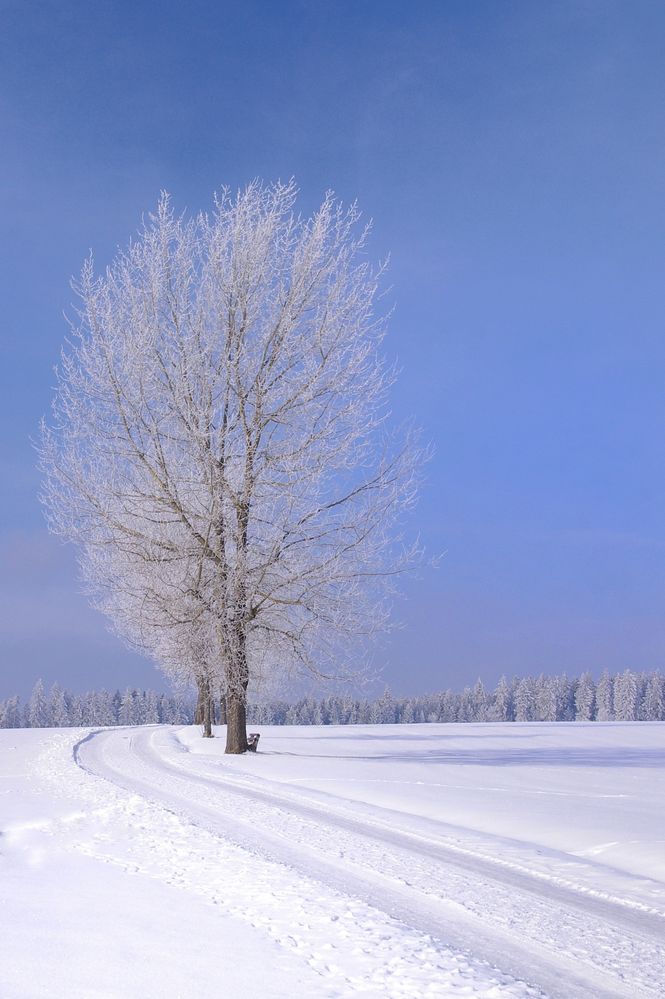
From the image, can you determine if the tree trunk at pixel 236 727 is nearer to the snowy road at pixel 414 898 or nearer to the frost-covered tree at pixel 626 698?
the snowy road at pixel 414 898

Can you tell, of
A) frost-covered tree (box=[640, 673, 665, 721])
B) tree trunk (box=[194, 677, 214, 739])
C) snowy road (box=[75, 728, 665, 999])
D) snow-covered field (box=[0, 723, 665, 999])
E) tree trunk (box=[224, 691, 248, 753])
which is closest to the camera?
snow-covered field (box=[0, 723, 665, 999])

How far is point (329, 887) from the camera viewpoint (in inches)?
255

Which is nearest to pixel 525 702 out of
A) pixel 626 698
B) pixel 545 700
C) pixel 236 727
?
pixel 545 700

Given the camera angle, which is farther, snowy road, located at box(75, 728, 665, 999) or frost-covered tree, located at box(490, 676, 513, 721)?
frost-covered tree, located at box(490, 676, 513, 721)

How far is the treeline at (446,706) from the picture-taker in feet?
310

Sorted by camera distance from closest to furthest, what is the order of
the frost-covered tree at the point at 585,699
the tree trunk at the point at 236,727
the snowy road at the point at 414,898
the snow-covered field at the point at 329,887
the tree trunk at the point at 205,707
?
1. the snow-covered field at the point at 329,887
2. the snowy road at the point at 414,898
3. the tree trunk at the point at 236,727
4. the tree trunk at the point at 205,707
5. the frost-covered tree at the point at 585,699

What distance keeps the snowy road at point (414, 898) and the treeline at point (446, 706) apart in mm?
81659

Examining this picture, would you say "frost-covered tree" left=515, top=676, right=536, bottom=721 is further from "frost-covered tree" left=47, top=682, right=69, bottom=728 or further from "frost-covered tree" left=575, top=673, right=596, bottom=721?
"frost-covered tree" left=47, top=682, right=69, bottom=728

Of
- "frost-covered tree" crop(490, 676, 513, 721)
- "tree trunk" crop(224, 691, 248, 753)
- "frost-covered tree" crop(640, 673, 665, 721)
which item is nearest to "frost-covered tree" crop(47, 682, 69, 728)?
"frost-covered tree" crop(490, 676, 513, 721)

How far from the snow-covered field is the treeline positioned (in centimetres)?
7884

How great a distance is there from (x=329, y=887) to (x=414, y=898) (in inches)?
25.5

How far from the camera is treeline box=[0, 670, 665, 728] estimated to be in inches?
3725

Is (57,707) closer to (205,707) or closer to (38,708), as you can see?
(38,708)

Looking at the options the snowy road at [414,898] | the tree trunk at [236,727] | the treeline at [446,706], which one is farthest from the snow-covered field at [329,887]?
the treeline at [446,706]
